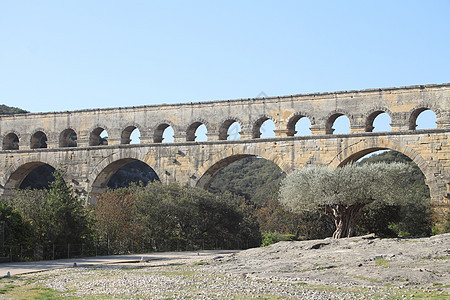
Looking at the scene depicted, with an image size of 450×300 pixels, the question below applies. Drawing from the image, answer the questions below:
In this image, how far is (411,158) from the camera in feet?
76.8

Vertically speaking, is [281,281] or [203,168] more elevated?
[203,168]

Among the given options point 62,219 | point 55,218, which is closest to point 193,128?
point 62,219

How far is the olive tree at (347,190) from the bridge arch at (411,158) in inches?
49.1

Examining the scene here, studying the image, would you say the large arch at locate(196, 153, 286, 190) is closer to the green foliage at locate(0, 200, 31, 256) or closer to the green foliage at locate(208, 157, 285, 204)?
the green foliage at locate(0, 200, 31, 256)

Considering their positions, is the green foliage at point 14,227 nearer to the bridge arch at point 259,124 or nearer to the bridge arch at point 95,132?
the bridge arch at point 95,132

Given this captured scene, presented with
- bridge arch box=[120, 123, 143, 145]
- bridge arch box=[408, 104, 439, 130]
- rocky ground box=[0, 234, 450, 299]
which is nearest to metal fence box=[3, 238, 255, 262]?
rocky ground box=[0, 234, 450, 299]

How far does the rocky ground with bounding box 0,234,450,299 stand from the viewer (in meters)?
10.7

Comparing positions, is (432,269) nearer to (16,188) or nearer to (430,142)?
(430,142)

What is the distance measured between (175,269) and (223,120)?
12668 mm

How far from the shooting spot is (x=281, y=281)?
12.1 m

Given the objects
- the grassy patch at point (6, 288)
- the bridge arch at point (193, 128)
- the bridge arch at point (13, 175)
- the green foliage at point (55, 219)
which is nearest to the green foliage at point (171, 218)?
the green foliage at point (55, 219)

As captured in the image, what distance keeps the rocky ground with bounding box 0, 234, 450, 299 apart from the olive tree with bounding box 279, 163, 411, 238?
359 cm

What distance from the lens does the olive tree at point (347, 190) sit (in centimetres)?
2136

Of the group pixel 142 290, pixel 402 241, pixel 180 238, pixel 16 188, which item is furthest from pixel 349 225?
pixel 16 188
